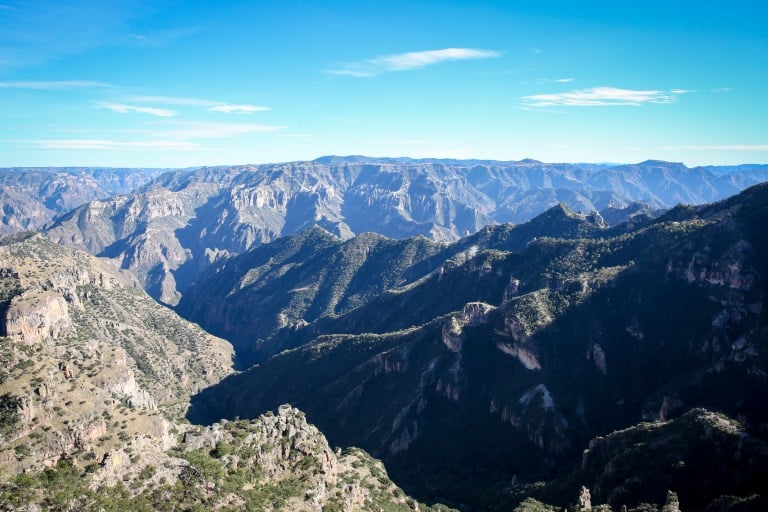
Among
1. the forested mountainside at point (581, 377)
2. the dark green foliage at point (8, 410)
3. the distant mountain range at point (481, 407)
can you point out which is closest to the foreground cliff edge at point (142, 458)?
the dark green foliage at point (8, 410)

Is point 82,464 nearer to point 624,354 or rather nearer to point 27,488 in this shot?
point 27,488

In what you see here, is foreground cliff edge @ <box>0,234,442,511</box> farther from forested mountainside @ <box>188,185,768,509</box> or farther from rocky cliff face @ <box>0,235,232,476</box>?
forested mountainside @ <box>188,185,768,509</box>

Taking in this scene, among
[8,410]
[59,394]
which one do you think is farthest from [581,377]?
[8,410]

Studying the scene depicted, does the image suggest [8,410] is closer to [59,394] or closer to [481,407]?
[59,394]

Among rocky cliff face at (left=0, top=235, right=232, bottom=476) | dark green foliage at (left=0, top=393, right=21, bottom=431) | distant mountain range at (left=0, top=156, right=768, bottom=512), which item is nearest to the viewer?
distant mountain range at (left=0, top=156, right=768, bottom=512)

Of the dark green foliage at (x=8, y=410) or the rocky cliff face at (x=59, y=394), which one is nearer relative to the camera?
the rocky cliff face at (x=59, y=394)

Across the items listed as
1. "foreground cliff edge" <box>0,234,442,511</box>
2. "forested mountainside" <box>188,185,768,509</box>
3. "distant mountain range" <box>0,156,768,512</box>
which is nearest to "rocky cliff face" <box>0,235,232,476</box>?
"foreground cliff edge" <box>0,234,442,511</box>

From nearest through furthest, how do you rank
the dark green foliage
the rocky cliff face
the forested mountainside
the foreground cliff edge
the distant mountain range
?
1. the foreground cliff edge
2. the distant mountain range
3. the rocky cliff face
4. the dark green foliage
5. the forested mountainside

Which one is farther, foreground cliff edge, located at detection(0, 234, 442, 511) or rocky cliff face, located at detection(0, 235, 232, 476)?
rocky cliff face, located at detection(0, 235, 232, 476)

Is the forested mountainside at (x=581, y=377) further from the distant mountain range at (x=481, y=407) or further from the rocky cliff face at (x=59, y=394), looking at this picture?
the rocky cliff face at (x=59, y=394)

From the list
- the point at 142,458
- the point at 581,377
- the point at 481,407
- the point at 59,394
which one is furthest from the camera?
the point at 481,407

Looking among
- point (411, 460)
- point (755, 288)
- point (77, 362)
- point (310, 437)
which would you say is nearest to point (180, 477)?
point (310, 437)

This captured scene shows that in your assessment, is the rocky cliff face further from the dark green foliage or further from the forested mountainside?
the forested mountainside
